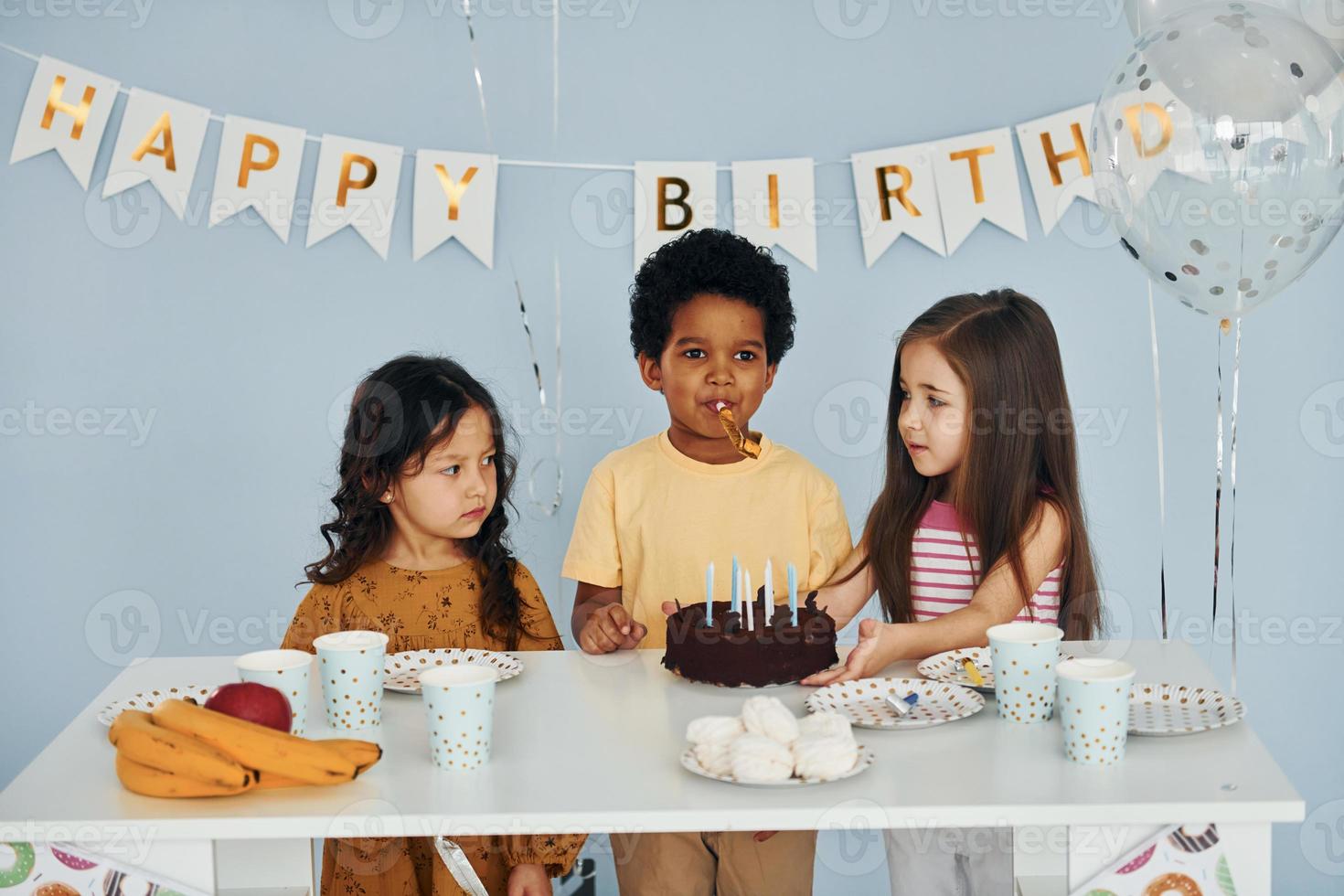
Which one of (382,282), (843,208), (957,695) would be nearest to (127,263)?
(382,282)

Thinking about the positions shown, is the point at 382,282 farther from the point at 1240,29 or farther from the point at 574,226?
the point at 1240,29

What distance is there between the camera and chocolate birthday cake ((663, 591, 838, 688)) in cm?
134

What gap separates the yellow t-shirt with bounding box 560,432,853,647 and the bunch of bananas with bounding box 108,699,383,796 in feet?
2.65

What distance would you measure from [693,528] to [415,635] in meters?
0.44

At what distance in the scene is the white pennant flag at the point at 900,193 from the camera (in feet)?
7.81

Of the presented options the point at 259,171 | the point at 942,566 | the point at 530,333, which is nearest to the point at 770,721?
the point at 942,566

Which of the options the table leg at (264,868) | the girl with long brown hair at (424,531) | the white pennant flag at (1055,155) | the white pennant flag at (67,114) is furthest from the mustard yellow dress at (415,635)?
the white pennant flag at (1055,155)

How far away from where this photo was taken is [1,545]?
2.42 meters

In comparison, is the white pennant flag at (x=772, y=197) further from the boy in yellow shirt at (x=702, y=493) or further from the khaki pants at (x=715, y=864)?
the khaki pants at (x=715, y=864)

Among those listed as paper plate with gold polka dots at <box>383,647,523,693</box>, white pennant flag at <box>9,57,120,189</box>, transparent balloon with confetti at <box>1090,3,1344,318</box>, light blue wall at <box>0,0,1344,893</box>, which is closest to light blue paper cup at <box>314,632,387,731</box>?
paper plate with gold polka dots at <box>383,647,523,693</box>

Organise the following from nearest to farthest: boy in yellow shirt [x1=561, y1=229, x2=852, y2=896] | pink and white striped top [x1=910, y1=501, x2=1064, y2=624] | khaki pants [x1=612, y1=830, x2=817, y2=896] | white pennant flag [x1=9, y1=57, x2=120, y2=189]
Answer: khaki pants [x1=612, y1=830, x2=817, y2=896]
pink and white striped top [x1=910, y1=501, x2=1064, y2=624]
boy in yellow shirt [x1=561, y1=229, x2=852, y2=896]
white pennant flag [x1=9, y1=57, x2=120, y2=189]

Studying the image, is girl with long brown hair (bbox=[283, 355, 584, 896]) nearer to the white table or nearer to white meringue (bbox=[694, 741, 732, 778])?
the white table

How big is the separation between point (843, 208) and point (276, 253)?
3.45 ft

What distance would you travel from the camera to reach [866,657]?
136cm
